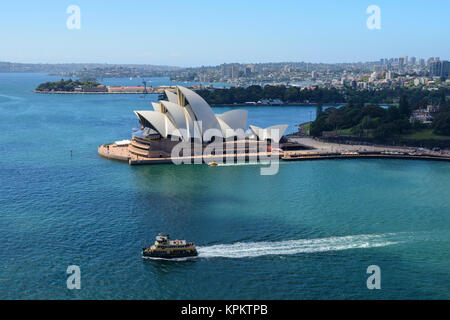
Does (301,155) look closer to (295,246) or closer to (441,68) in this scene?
(295,246)

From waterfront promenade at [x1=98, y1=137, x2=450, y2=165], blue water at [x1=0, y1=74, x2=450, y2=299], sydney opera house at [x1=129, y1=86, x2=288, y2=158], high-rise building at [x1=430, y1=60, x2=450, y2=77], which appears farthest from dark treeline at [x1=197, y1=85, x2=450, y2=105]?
high-rise building at [x1=430, y1=60, x2=450, y2=77]

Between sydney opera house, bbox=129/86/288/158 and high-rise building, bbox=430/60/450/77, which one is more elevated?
high-rise building, bbox=430/60/450/77

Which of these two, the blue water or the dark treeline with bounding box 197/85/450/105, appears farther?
the dark treeline with bounding box 197/85/450/105

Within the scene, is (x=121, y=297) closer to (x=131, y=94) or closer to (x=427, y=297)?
(x=427, y=297)

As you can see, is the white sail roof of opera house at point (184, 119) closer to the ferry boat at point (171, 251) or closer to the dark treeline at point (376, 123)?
the dark treeline at point (376, 123)

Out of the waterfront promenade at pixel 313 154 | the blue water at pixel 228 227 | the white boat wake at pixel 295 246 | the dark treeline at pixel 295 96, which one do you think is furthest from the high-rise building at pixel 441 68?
the white boat wake at pixel 295 246

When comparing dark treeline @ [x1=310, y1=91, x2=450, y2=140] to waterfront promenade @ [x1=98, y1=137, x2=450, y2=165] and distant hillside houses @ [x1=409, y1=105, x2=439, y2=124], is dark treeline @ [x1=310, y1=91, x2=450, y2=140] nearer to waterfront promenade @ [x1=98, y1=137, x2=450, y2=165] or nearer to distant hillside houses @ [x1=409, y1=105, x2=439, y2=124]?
distant hillside houses @ [x1=409, y1=105, x2=439, y2=124]
